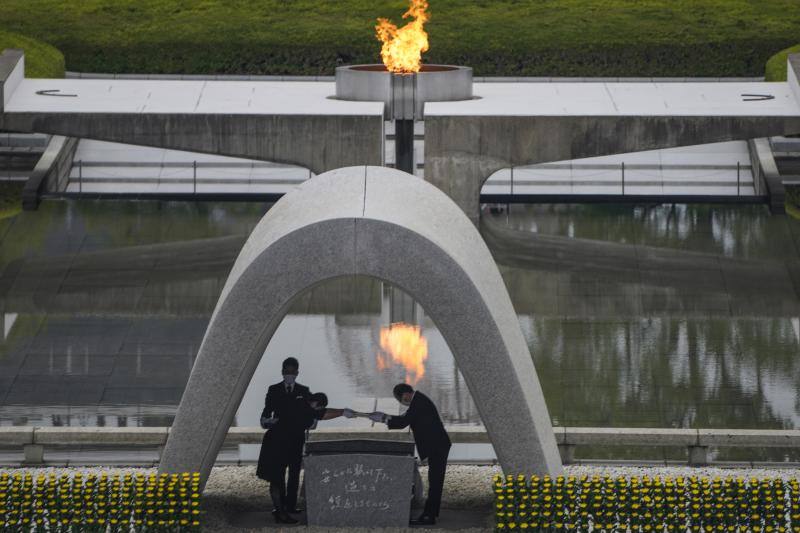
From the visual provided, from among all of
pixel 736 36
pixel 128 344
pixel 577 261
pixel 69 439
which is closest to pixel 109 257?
pixel 128 344

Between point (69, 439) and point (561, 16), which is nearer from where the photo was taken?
point (69, 439)

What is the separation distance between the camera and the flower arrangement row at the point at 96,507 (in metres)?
13.5

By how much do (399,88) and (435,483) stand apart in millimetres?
18611

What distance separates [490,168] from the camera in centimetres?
3173

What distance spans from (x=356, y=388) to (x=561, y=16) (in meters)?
25.5

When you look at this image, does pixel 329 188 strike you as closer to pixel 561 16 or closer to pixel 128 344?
pixel 128 344

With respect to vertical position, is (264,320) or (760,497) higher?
(264,320)

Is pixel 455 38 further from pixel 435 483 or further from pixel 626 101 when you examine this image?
pixel 435 483

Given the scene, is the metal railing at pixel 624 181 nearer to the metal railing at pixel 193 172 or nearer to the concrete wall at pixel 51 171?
the metal railing at pixel 193 172

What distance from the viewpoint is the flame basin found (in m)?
32.2

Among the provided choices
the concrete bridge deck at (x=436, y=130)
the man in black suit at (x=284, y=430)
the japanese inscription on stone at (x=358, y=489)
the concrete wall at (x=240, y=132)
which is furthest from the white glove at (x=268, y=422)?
the concrete wall at (x=240, y=132)

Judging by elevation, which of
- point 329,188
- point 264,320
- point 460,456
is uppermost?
point 329,188

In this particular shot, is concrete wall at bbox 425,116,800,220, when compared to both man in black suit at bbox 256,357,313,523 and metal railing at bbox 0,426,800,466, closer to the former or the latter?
metal railing at bbox 0,426,800,466

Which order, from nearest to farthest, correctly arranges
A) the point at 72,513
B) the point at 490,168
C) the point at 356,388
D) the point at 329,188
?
the point at 72,513 < the point at 329,188 < the point at 356,388 < the point at 490,168
